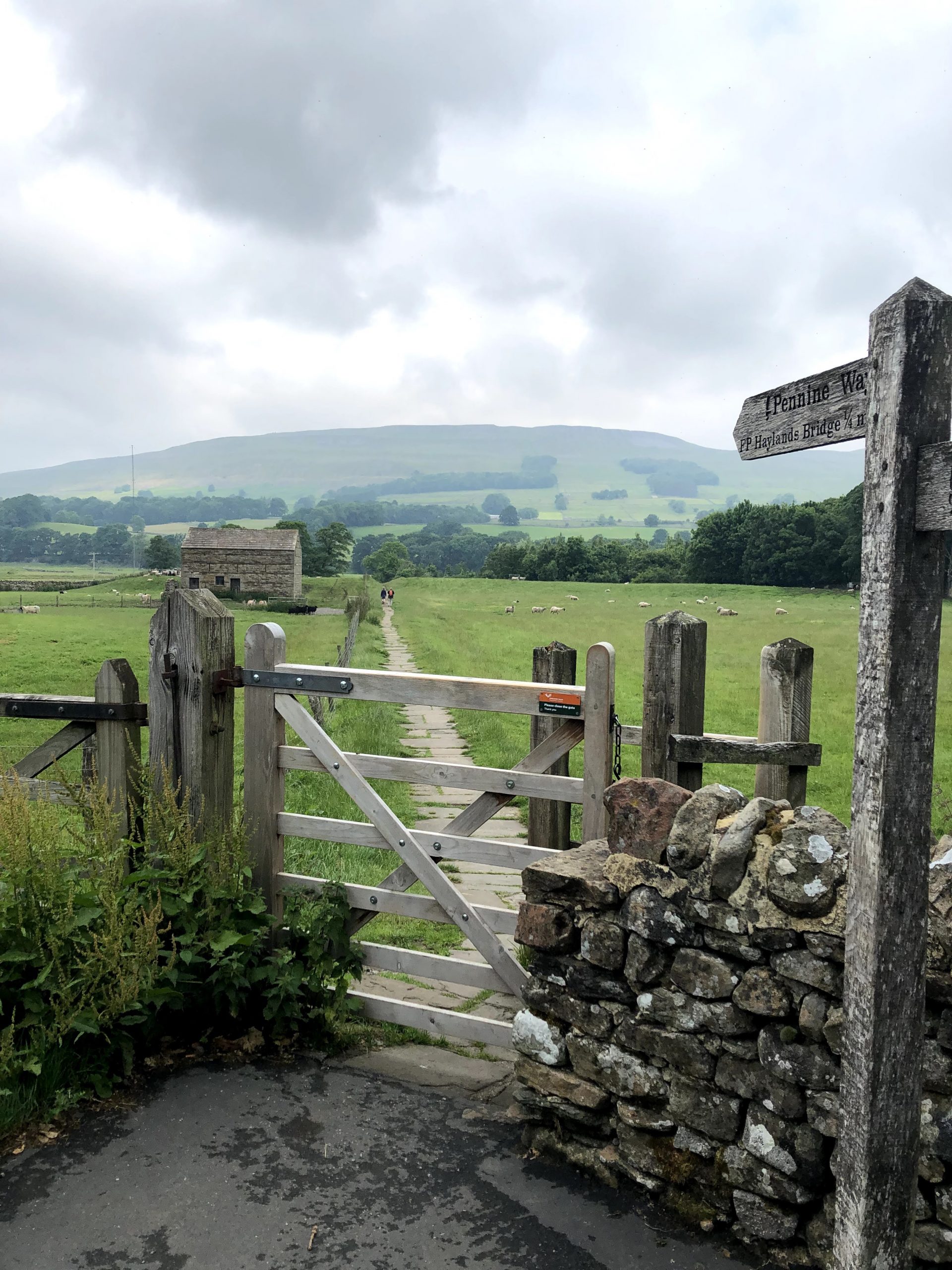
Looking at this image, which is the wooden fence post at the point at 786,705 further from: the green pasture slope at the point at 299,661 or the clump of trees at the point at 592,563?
the clump of trees at the point at 592,563

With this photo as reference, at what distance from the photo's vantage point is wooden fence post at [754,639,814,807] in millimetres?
4570

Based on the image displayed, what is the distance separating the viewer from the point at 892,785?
8.26ft

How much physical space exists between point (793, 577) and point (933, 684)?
3229 inches

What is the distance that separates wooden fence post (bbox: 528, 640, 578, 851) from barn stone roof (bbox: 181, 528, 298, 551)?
3090 inches

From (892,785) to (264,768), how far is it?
137 inches

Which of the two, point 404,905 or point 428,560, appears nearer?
point 404,905

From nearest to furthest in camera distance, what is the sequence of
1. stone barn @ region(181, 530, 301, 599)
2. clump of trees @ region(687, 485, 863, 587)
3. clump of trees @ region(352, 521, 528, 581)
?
clump of trees @ region(687, 485, 863, 587)
stone barn @ region(181, 530, 301, 599)
clump of trees @ region(352, 521, 528, 581)

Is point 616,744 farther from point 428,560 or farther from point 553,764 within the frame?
point 428,560

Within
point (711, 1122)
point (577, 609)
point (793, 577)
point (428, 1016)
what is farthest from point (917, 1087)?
point (793, 577)

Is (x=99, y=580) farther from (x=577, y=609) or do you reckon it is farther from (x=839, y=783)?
(x=839, y=783)

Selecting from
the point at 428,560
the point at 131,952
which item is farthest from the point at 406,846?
the point at 428,560

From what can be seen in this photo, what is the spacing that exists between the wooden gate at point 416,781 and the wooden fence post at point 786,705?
0.79 metres

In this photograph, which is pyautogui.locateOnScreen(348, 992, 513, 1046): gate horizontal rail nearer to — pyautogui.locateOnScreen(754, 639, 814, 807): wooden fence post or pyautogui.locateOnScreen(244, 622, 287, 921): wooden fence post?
pyautogui.locateOnScreen(244, 622, 287, 921): wooden fence post

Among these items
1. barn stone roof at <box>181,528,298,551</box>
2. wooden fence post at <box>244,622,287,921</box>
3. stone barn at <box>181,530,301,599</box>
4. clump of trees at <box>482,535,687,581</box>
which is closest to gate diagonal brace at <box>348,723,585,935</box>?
wooden fence post at <box>244,622,287,921</box>
